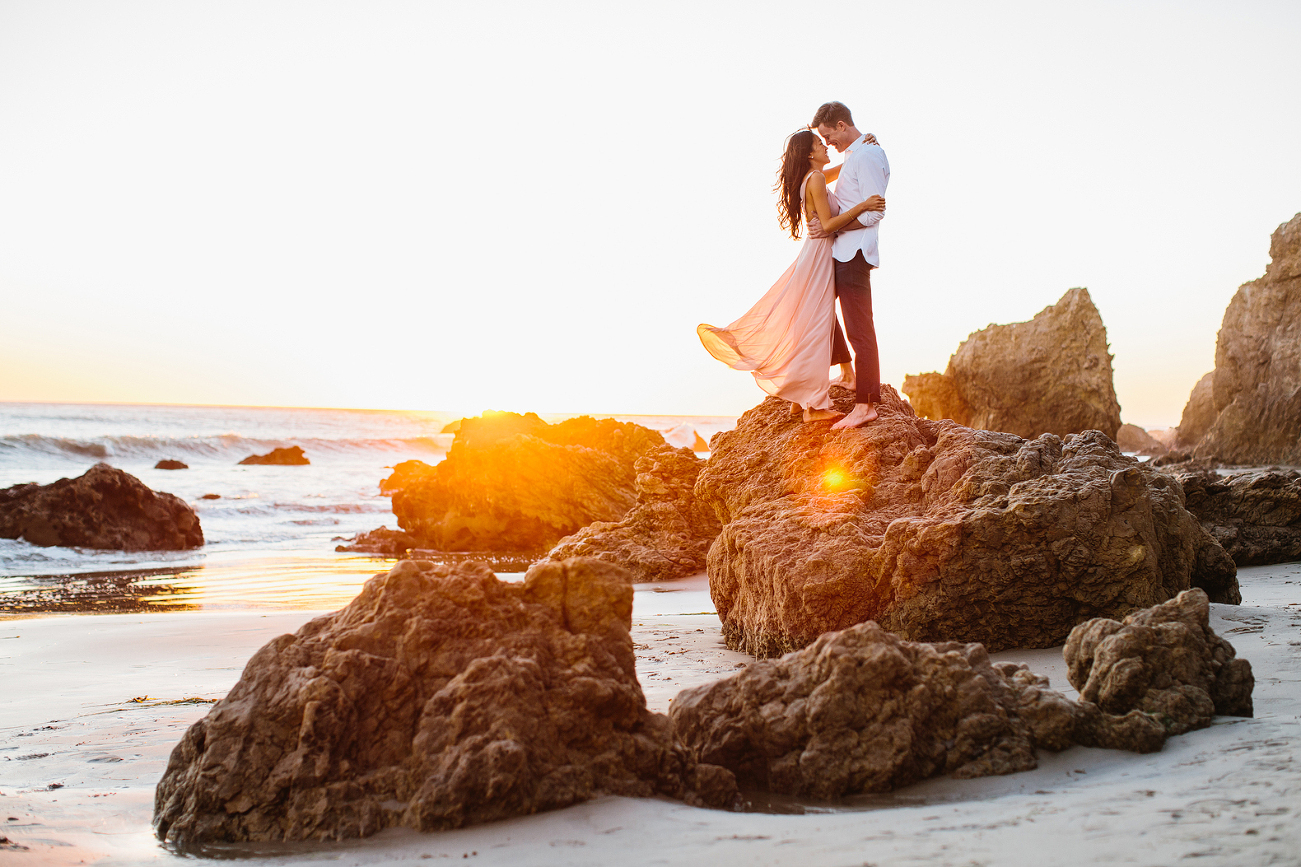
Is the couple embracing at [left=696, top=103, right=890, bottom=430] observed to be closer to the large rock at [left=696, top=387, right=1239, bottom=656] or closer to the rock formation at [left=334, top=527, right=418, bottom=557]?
the large rock at [left=696, top=387, right=1239, bottom=656]

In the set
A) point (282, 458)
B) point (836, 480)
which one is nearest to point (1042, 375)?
point (836, 480)

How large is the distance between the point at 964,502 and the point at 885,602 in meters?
0.68

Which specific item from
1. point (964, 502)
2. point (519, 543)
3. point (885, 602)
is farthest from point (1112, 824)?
point (519, 543)

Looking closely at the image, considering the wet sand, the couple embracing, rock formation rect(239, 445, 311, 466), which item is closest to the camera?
the wet sand

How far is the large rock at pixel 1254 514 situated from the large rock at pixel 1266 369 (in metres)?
18.1

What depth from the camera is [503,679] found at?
2.33 metres

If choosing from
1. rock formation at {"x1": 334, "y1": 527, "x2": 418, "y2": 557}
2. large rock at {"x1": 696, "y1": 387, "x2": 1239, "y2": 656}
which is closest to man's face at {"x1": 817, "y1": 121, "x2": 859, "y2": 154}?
large rock at {"x1": 696, "y1": 387, "x2": 1239, "y2": 656}

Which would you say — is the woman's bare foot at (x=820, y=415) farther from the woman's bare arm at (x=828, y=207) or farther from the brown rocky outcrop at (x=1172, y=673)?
the brown rocky outcrop at (x=1172, y=673)

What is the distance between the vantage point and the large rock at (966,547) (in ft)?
13.0

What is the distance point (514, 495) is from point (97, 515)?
566 cm

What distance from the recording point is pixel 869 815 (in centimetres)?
212

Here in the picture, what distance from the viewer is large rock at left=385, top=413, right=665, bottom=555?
12.8 metres

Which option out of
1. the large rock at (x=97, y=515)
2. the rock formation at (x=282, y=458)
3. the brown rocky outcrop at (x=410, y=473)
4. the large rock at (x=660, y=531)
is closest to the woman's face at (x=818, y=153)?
the large rock at (x=660, y=531)

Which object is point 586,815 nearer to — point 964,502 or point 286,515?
point 964,502
